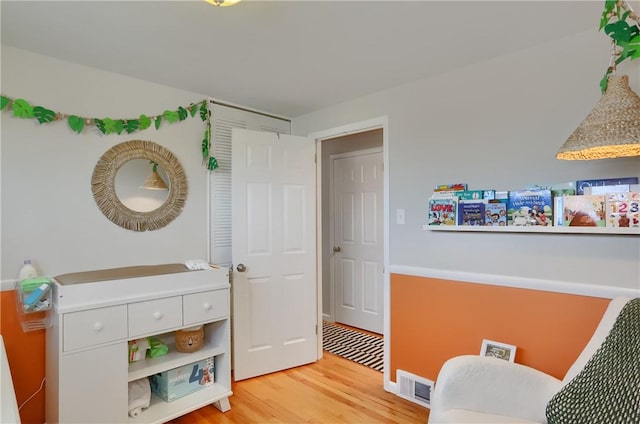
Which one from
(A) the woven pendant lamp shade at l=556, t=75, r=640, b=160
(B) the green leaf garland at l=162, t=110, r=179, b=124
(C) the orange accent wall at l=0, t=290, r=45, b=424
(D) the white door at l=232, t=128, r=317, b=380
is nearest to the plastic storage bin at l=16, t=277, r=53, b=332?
(C) the orange accent wall at l=0, t=290, r=45, b=424

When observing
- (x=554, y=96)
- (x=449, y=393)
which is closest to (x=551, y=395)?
(x=449, y=393)

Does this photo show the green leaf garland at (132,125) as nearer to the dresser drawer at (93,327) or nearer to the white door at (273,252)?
the white door at (273,252)

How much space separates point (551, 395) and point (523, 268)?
0.71m

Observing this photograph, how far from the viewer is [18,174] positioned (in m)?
1.91

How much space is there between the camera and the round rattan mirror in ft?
7.18

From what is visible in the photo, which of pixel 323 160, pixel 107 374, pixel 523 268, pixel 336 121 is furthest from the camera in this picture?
pixel 323 160

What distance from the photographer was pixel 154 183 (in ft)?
7.93

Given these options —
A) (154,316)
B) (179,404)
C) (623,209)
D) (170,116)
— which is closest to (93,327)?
(154,316)

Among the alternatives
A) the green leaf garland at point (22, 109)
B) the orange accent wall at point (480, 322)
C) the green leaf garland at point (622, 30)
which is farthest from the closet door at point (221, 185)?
the green leaf garland at point (622, 30)

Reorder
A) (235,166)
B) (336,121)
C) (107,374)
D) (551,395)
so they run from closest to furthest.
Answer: (551,395) → (107,374) → (235,166) → (336,121)

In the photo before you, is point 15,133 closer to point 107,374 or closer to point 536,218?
point 107,374

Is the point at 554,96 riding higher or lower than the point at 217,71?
lower

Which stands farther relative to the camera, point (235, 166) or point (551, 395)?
point (235, 166)

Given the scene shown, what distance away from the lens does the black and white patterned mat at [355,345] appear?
9.98 ft
